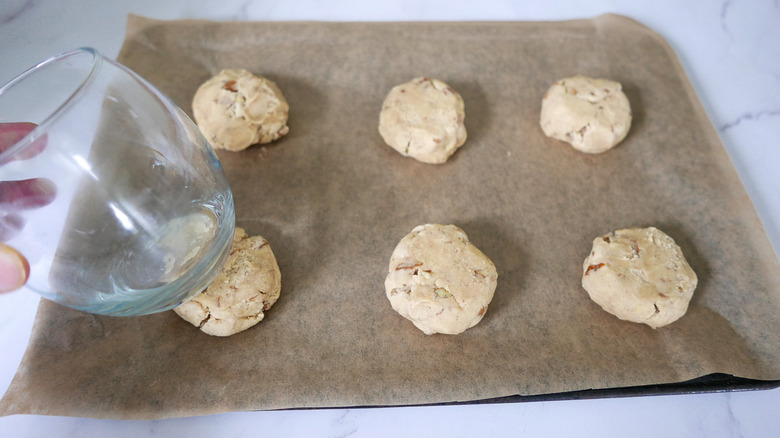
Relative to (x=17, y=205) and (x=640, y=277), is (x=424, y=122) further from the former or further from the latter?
(x=17, y=205)

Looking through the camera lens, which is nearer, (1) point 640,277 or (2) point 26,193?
(2) point 26,193

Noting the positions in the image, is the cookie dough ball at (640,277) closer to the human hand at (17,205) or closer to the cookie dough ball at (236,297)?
the cookie dough ball at (236,297)

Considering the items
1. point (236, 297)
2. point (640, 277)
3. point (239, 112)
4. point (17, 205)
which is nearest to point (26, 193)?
point (17, 205)

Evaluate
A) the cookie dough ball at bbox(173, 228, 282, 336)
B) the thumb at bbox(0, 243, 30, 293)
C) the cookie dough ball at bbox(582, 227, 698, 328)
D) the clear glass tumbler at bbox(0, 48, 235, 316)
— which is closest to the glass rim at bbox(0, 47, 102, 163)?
the clear glass tumbler at bbox(0, 48, 235, 316)

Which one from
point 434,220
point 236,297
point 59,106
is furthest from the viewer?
point 434,220

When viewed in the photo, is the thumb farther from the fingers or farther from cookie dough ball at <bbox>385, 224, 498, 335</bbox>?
cookie dough ball at <bbox>385, 224, 498, 335</bbox>
